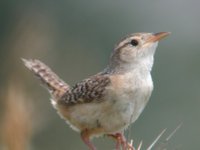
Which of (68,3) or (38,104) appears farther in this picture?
(68,3)

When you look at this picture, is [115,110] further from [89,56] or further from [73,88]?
[73,88]

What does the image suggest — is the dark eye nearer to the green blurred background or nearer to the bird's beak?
the bird's beak

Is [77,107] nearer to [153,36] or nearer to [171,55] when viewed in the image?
[153,36]

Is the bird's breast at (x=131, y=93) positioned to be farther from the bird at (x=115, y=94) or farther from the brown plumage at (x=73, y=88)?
the brown plumage at (x=73, y=88)

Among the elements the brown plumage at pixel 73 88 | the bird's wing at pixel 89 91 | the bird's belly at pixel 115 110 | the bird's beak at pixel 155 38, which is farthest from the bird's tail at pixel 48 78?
the bird's beak at pixel 155 38

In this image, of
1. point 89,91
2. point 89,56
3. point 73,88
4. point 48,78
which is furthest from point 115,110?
point 48,78

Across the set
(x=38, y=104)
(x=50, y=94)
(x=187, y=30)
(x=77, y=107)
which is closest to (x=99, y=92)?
(x=77, y=107)

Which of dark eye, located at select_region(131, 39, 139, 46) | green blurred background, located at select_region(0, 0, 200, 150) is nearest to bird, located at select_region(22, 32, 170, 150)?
dark eye, located at select_region(131, 39, 139, 46)
